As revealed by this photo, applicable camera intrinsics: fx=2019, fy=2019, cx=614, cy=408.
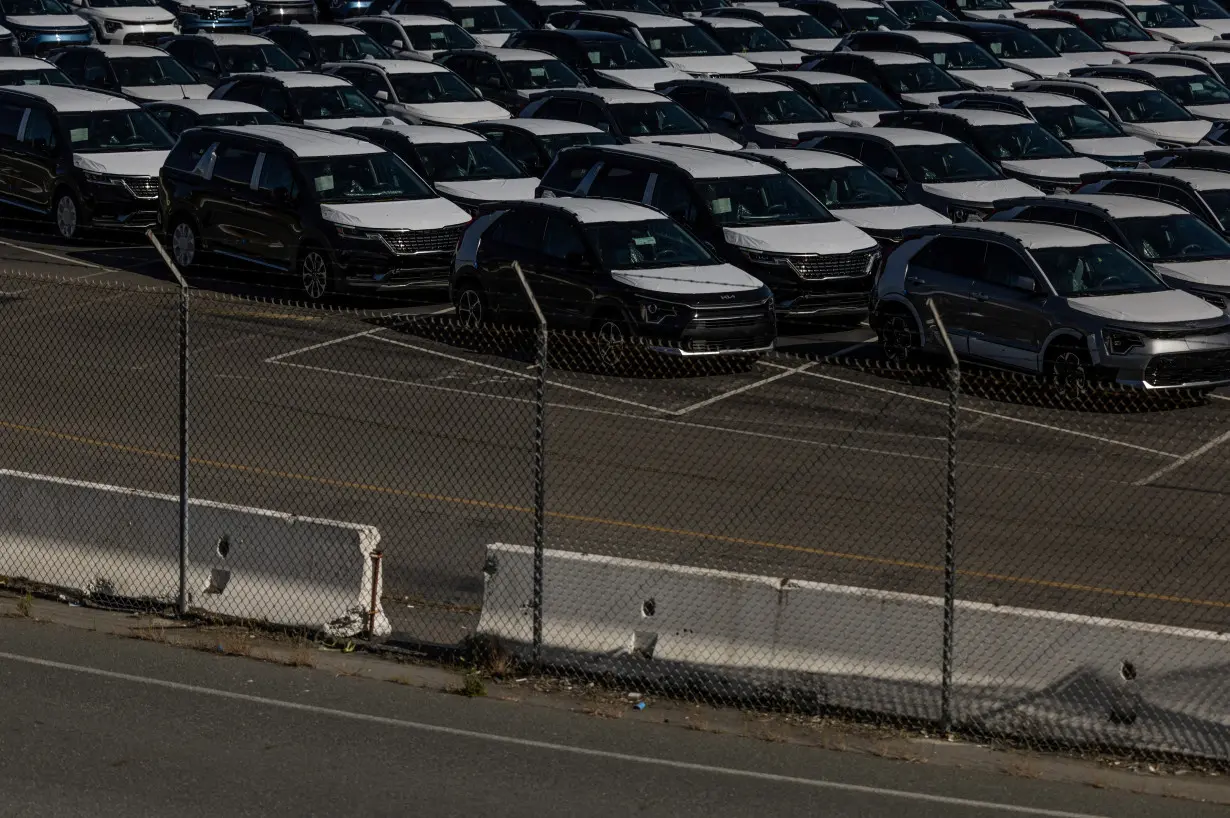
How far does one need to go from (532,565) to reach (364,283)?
1113cm

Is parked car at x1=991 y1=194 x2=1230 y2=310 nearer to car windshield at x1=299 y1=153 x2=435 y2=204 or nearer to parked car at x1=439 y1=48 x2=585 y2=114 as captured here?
car windshield at x1=299 y1=153 x2=435 y2=204

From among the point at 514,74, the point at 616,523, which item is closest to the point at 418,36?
the point at 514,74

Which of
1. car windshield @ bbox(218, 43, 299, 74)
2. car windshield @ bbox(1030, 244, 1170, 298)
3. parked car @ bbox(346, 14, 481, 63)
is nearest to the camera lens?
car windshield @ bbox(1030, 244, 1170, 298)

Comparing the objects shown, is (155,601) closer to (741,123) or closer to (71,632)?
(71,632)

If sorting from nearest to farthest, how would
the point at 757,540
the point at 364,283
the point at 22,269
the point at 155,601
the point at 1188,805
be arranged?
1. the point at 1188,805
2. the point at 155,601
3. the point at 757,540
4. the point at 364,283
5. the point at 22,269

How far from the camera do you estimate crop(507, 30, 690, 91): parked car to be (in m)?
34.6

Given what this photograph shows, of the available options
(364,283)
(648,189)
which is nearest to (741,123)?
(648,189)

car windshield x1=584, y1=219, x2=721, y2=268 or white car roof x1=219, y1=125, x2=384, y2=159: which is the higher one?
white car roof x1=219, y1=125, x2=384, y2=159

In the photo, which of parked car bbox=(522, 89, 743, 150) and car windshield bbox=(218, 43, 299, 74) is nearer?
parked car bbox=(522, 89, 743, 150)

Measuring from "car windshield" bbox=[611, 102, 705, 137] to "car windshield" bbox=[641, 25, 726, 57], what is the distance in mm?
7592

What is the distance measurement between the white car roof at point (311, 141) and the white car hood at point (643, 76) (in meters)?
10.5

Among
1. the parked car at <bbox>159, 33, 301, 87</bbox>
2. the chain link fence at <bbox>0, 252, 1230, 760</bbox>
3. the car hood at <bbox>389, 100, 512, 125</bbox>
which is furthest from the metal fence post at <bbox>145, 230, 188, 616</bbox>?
the parked car at <bbox>159, 33, 301, 87</bbox>

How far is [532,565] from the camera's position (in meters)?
11.8

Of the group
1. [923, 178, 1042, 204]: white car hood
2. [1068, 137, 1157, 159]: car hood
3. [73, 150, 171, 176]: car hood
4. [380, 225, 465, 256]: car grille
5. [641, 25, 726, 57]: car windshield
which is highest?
[641, 25, 726, 57]: car windshield
